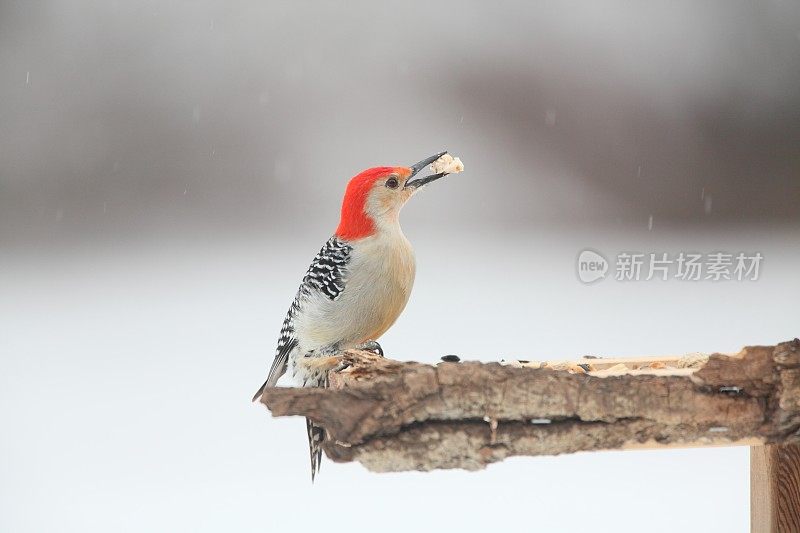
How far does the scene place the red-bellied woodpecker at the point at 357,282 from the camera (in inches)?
86.4

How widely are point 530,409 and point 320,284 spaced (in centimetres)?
97

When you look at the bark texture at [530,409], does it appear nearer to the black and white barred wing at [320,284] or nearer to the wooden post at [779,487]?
the wooden post at [779,487]

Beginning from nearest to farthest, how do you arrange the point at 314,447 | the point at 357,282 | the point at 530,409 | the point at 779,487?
1. the point at 530,409
2. the point at 779,487
3. the point at 357,282
4. the point at 314,447

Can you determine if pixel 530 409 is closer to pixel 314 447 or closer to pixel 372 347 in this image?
pixel 372 347

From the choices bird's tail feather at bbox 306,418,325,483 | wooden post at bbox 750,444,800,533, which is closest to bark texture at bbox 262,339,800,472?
wooden post at bbox 750,444,800,533

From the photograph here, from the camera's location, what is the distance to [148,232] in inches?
223

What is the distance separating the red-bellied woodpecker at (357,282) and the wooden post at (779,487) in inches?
37.1

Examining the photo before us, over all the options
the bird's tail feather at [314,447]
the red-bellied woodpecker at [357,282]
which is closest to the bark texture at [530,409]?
the red-bellied woodpecker at [357,282]

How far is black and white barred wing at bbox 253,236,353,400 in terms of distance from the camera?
2.22 metres

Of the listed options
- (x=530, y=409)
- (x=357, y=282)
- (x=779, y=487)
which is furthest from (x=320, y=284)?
(x=779, y=487)

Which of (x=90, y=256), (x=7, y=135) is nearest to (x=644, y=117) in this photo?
(x=90, y=256)

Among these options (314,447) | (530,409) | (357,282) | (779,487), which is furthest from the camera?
(314,447)

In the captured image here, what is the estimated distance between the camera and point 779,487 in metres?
1.67

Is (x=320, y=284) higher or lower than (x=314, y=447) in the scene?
higher
